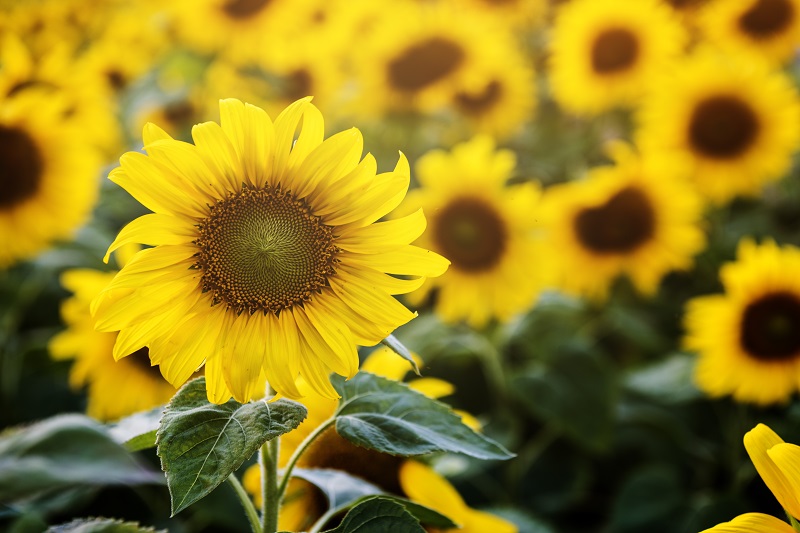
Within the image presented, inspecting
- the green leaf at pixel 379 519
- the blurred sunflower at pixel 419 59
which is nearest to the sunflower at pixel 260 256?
the green leaf at pixel 379 519

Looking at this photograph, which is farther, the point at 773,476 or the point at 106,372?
the point at 106,372

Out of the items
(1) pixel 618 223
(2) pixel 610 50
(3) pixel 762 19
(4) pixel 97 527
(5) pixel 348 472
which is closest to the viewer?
(4) pixel 97 527

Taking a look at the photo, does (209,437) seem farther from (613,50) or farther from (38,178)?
(613,50)

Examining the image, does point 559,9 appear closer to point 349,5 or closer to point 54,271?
point 349,5

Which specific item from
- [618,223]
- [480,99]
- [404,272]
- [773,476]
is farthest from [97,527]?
[480,99]

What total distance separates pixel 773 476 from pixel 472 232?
4.09 feet

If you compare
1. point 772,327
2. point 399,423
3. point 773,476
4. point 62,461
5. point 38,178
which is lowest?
point 773,476

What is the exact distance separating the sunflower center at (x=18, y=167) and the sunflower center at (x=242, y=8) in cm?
91

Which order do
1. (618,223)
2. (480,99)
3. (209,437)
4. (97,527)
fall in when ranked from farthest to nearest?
(480,99), (618,223), (97,527), (209,437)

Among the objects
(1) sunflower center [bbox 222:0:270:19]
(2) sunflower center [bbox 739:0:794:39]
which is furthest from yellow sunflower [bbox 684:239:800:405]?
(1) sunflower center [bbox 222:0:270:19]

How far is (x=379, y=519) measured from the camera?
706mm

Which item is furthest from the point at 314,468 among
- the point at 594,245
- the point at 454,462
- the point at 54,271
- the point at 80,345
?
the point at 54,271

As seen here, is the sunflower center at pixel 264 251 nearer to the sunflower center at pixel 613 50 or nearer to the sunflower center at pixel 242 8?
the sunflower center at pixel 613 50

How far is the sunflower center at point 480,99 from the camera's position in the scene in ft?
8.35
